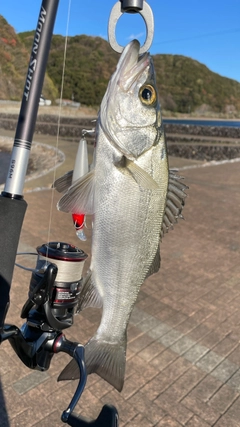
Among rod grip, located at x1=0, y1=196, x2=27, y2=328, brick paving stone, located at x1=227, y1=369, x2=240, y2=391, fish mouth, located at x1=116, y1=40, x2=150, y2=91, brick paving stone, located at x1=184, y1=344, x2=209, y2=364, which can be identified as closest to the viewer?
fish mouth, located at x1=116, y1=40, x2=150, y2=91

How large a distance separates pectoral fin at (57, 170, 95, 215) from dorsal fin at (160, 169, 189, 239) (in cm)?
34

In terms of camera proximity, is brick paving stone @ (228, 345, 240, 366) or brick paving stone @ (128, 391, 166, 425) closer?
brick paving stone @ (128, 391, 166, 425)

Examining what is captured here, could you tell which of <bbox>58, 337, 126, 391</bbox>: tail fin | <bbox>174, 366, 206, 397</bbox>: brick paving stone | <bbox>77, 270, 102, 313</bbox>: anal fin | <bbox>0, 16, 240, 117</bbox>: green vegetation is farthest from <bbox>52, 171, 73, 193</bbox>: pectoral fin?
<bbox>0, 16, 240, 117</bbox>: green vegetation

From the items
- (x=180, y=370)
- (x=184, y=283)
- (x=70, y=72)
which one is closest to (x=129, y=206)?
(x=180, y=370)

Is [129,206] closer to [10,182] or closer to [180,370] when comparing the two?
[10,182]

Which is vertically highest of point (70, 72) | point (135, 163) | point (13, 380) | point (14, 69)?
point (70, 72)

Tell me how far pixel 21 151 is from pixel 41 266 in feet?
1.89

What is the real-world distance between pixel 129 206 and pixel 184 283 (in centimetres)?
457

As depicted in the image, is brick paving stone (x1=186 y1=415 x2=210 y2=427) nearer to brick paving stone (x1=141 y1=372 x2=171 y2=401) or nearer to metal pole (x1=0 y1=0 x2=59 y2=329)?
brick paving stone (x1=141 y1=372 x2=171 y2=401)

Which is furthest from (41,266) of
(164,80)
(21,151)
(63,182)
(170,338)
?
(164,80)

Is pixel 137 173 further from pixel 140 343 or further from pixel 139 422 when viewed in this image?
pixel 140 343

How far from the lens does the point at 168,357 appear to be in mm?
3924

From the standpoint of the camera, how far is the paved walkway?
3127mm

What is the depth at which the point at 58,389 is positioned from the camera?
3318mm
